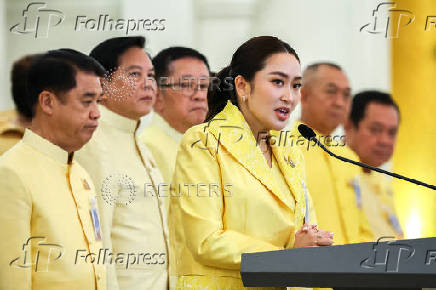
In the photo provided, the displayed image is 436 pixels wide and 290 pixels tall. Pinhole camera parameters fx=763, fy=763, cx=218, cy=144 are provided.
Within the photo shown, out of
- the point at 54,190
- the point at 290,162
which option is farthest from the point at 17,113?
the point at 290,162

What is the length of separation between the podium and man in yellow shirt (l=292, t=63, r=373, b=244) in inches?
58.2

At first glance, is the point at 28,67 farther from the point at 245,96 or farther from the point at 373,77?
the point at 373,77

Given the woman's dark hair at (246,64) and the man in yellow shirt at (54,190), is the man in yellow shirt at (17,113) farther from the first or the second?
the woman's dark hair at (246,64)

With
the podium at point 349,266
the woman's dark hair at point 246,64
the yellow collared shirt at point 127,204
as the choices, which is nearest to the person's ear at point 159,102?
the yellow collared shirt at point 127,204

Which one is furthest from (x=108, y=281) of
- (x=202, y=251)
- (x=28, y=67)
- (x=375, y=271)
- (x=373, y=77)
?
(x=373, y=77)

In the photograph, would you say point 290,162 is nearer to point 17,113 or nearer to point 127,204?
point 127,204

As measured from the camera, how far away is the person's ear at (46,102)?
2400 mm

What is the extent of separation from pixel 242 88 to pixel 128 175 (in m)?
0.52

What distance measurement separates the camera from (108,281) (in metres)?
2.47

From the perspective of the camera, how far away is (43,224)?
228 cm

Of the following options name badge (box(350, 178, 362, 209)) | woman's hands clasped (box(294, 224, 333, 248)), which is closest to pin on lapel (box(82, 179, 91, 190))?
woman's hands clasped (box(294, 224, 333, 248))

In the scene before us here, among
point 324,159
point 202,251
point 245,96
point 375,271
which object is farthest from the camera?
point 324,159

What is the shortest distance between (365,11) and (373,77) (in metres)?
0.31

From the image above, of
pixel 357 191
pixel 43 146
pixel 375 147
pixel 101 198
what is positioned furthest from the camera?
pixel 375 147
